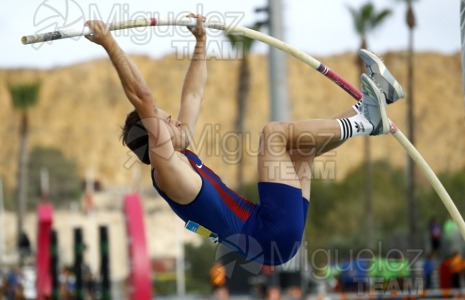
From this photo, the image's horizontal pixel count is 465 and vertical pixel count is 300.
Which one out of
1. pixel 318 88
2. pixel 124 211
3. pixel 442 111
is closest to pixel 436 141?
pixel 442 111

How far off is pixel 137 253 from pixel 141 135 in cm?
359

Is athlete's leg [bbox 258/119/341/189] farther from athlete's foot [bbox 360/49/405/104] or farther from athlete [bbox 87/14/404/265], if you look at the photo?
athlete's foot [bbox 360/49/405/104]

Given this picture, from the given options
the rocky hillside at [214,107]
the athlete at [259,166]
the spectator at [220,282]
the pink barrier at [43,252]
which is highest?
the rocky hillside at [214,107]

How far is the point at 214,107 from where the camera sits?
111m

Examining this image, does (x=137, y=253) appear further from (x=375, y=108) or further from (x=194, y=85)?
(x=375, y=108)

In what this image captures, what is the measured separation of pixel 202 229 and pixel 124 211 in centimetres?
425

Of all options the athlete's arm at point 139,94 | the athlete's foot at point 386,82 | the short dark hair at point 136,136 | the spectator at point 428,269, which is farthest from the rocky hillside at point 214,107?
the athlete's arm at point 139,94

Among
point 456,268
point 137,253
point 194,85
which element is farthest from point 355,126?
point 456,268

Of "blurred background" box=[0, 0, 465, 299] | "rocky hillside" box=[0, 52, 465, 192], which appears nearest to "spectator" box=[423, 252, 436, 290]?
"blurred background" box=[0, 0, 465, 299]

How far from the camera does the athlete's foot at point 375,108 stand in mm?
8062

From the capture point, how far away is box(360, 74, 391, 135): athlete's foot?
8.06 meters

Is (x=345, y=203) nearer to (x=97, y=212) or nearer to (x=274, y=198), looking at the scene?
(x=97, y=212)

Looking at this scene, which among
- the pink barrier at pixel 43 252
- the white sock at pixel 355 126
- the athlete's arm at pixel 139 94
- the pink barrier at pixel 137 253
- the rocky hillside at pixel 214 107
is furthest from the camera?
the rocky hillside at pixel 214 107

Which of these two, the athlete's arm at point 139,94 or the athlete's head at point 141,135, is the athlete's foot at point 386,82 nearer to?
the athlete's head at point 141,135
